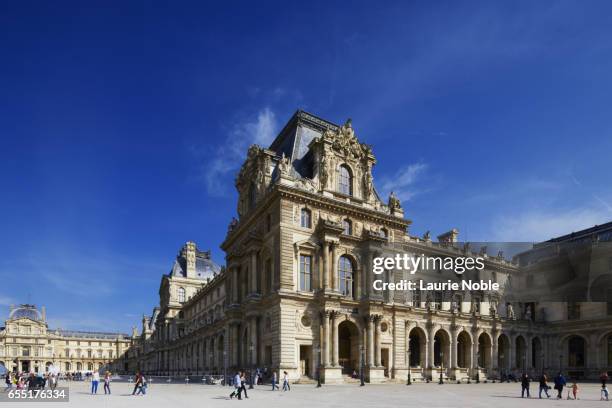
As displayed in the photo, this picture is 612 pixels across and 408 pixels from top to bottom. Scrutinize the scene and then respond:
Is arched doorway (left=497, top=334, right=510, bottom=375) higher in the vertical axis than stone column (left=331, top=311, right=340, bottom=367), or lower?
lower

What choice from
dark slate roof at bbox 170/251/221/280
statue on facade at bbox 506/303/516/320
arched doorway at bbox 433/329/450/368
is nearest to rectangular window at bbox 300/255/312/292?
arched doorway at bbox 433/329/450/368

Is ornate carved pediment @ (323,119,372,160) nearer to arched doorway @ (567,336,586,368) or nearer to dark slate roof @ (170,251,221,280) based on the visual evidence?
arched doorway @ (567,336,586,368)

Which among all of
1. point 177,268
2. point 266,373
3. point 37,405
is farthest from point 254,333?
point 177,268

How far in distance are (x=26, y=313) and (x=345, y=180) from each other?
159410 mm

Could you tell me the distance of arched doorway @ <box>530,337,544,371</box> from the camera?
65688mm

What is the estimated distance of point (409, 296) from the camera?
53.0 metres

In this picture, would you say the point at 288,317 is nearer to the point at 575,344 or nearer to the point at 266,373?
→ the point at 266,373

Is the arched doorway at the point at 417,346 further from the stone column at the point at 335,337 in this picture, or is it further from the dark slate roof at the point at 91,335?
the dark slate roof at the point at 91,335

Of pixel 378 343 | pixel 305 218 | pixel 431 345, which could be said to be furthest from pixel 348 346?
pixel 305 218

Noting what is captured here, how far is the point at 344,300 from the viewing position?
4394 centimetres

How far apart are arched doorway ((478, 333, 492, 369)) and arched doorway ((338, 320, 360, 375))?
2213cm

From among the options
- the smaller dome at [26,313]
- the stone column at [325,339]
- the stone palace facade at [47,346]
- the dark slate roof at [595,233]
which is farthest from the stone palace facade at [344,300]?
the smaller dome at [26,313]

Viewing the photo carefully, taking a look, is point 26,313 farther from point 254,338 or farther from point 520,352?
point 520,352

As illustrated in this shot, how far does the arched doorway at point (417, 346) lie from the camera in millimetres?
53500
